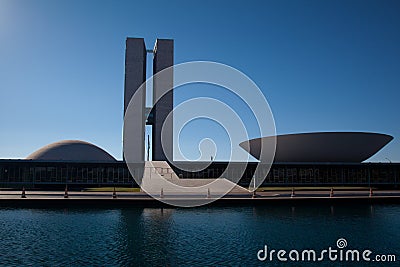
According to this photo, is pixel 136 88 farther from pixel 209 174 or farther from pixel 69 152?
pixel 209 174

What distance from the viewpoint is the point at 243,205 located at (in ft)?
71.9

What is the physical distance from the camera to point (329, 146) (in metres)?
44.1

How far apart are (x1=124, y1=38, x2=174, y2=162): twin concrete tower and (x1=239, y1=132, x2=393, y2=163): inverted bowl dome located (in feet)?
61.4

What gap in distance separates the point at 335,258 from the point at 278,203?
10.8 m

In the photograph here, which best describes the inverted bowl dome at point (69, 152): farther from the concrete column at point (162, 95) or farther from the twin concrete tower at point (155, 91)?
the concrete column at point (162, 95)

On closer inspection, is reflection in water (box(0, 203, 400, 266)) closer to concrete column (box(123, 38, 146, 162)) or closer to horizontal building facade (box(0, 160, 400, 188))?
horizontal building facade (box(0, 160, 400, 188))

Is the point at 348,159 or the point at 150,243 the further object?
the point at 348,159

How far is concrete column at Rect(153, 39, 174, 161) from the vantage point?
5903 cm

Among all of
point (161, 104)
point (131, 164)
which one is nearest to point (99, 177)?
point (131, 164)

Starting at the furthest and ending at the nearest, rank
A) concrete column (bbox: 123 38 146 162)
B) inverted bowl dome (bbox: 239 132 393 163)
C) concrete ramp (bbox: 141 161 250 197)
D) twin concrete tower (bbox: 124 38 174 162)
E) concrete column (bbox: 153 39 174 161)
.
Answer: concrete column (bbox: 153 39 174 161)
twin concrete tower (bbox: 124 38 174 162)
concrete column (bbox: 123 38 146 162)
inverted bowl dome (bbox: 239 132 393 163)
concrete ramp (bbox: 141 161 250 197)

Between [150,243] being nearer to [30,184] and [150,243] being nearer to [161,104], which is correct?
[30,184]

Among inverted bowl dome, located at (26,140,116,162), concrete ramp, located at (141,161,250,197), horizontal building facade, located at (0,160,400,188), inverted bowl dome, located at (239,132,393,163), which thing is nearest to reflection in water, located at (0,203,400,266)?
concrete ramp, located at (141,161,250,197)

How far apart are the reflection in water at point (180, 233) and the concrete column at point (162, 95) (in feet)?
125

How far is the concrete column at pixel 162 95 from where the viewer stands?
194ft
